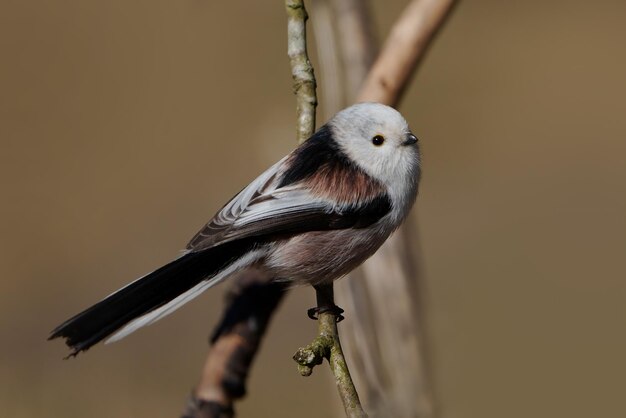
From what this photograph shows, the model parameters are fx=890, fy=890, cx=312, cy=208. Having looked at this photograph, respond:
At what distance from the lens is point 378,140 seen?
7.53 ft

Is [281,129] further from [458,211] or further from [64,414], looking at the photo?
[458,211]

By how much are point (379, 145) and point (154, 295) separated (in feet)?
2.39

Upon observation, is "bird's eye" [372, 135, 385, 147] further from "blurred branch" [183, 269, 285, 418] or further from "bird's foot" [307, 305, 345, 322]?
"blurred branch" [183, 269, 285, 418]

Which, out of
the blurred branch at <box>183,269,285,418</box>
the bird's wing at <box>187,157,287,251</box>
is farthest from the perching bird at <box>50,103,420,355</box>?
the blurred branch at <box>183,269,285,418</box>

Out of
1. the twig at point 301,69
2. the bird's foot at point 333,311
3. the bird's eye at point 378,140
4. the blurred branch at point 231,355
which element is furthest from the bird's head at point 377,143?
the blurred branch at point 231,355

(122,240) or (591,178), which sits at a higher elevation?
(591,178)

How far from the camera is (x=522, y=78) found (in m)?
6.01

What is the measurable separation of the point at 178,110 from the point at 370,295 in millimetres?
3681

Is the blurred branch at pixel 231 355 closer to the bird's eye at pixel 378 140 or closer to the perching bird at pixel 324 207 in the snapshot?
the perching bird at pixel 324 207

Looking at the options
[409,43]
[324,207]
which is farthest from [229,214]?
[409,43]

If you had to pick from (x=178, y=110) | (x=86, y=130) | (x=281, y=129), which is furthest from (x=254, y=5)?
(x=281, y=129)

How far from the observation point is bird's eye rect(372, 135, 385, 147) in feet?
7.50

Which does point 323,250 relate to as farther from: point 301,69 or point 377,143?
point 301,69

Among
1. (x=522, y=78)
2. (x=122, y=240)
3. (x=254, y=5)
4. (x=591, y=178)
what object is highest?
(x=254, y=5)
